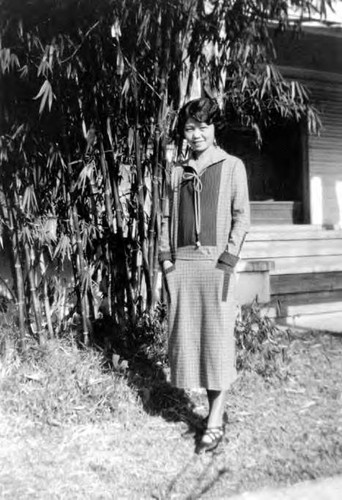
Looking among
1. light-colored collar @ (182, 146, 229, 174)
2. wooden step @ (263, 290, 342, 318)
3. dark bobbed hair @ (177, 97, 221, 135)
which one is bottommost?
wooden step @ (263, 290, 342, 318)

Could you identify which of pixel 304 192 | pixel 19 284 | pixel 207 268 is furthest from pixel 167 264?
pixel 304 192

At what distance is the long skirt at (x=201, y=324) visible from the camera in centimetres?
331

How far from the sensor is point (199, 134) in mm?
3389

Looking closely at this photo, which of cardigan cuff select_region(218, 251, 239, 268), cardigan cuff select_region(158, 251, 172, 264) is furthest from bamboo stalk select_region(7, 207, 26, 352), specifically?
cardigan cuff select_region(218, 251, 239, 268)

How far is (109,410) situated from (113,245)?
1178 millimetres

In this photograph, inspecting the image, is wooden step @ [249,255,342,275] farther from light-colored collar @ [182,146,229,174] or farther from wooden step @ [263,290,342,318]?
light-colored collar @ [182,146,229,174]

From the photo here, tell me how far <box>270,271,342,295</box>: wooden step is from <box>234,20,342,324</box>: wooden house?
10 millimetres

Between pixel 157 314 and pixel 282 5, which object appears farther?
pixel 157 314

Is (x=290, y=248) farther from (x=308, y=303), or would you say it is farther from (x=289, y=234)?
(x=308, y=303)

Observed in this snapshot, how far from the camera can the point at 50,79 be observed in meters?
3.68

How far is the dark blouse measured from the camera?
3.34 metres

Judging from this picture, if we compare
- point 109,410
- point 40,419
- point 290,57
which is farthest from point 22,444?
point 290,57

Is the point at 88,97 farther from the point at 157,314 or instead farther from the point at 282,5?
the point at 157,314

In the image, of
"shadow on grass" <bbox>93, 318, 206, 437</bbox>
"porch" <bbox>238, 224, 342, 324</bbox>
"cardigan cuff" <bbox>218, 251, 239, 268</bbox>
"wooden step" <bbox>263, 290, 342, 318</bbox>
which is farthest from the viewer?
"porch" <bbox>238, 224, 342, 324</bbox>
